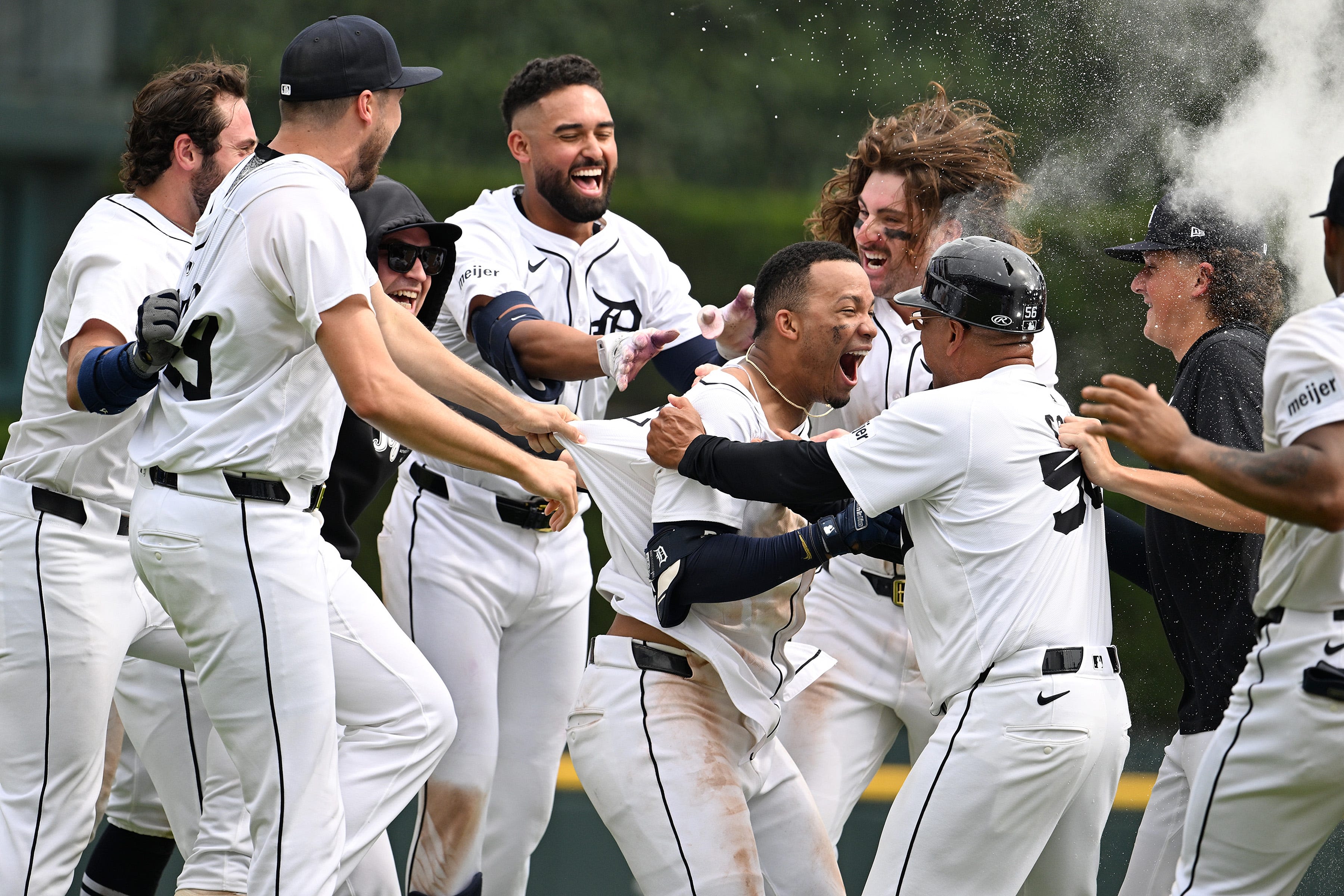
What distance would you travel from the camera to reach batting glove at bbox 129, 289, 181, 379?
11.7ft

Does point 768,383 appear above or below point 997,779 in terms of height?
above

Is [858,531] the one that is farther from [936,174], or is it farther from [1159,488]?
[936,174]

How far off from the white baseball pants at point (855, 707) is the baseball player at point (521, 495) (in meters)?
0.90

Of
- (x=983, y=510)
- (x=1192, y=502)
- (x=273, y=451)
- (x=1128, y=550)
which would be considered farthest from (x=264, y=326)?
(x=1128, y=550)

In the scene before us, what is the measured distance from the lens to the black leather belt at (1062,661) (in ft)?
11.5

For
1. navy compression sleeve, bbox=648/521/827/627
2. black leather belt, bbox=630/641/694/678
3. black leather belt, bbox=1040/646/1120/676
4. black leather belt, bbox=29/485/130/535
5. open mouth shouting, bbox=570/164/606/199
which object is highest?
open mouth shouting, bbox=570/164/606/199

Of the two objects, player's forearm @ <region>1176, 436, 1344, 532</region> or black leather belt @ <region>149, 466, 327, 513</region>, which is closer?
player's forearm @ <region>1176, 436, 1344, 532</region>

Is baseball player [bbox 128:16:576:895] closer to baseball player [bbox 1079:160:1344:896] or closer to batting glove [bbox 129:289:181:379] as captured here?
batting glove [bbox 129:289:181:379]

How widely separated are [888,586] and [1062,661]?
1097mm

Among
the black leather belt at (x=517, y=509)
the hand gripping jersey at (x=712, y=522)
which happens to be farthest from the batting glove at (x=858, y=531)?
the black leather belt at (x=517, y=509)

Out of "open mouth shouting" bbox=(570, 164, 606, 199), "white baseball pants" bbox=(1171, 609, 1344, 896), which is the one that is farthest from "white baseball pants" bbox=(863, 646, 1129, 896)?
"open mouth shouting" bbox=(570, 164, 606, 199)

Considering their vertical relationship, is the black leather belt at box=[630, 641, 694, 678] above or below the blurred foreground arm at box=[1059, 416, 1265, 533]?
below

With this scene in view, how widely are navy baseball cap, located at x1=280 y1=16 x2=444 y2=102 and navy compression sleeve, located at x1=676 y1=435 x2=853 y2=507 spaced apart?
1.23m

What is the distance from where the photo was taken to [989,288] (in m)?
3.67
